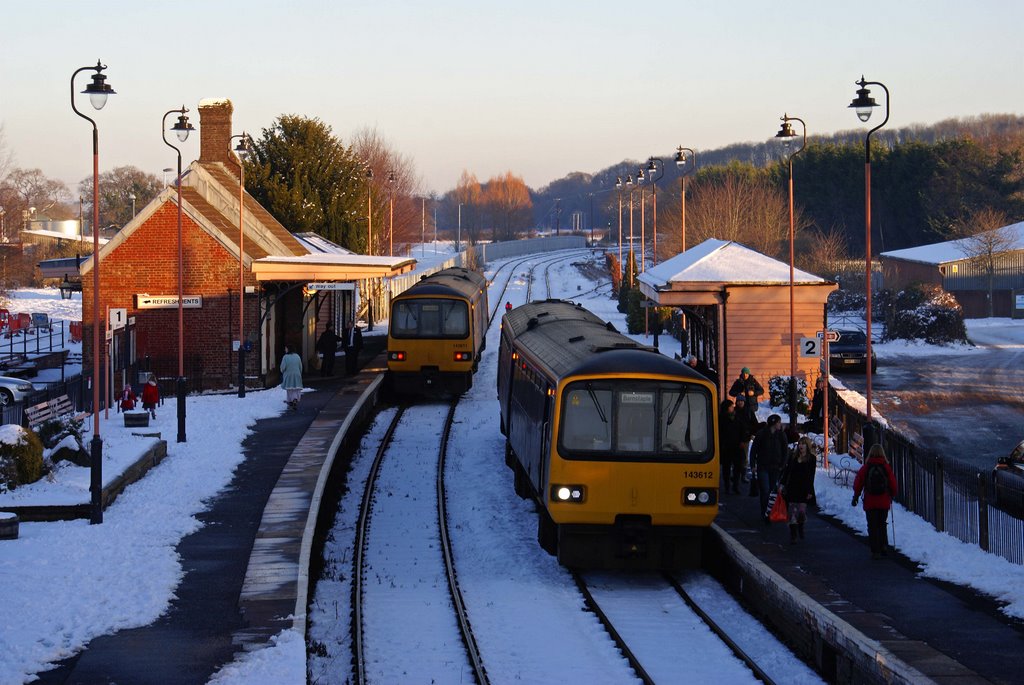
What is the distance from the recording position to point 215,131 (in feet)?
140

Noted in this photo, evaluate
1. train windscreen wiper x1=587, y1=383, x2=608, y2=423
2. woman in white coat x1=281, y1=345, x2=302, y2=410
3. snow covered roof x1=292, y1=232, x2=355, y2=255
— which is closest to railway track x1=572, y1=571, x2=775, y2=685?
train windscreen wiper x1=587, y1=383, x2=608, y2=423

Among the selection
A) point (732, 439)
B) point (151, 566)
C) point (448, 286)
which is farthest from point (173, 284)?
point (151, 566)

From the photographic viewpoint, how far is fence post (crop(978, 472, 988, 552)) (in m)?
15.0

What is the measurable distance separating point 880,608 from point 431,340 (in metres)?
19.1

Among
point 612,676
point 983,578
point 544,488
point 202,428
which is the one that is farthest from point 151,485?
point 983,578

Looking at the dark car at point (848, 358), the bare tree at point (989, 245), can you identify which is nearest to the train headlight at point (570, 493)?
the dark car at point (848, 358)

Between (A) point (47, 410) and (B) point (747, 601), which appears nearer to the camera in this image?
(B) point (747, 601)

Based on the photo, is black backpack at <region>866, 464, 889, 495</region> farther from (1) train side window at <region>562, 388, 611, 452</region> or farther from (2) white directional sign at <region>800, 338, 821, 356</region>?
(2) white directional sign at <region>800, 338, 821, 356</region>

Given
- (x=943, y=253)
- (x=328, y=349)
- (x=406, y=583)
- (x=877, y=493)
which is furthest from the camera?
(x=943, y=253)

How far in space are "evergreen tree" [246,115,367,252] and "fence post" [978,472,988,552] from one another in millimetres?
42943

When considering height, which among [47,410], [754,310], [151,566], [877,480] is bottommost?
[151,566]

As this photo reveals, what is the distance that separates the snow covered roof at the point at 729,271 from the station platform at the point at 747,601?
11.7 metres

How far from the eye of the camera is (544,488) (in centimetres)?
1547

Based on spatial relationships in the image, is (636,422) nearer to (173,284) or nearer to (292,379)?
(292,379)
